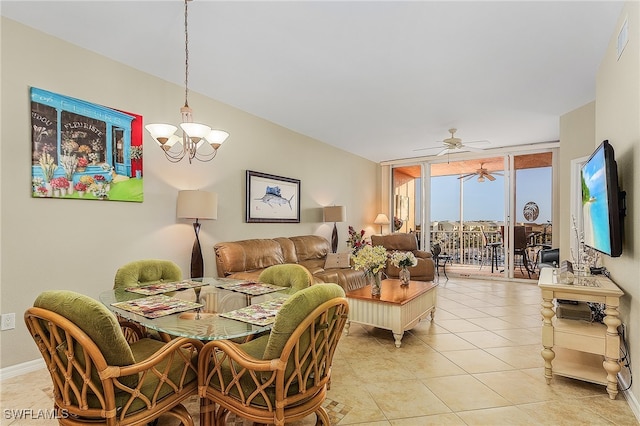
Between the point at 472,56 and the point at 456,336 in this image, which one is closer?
the point at 472,56

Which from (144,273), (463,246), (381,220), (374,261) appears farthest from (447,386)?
(463,246)

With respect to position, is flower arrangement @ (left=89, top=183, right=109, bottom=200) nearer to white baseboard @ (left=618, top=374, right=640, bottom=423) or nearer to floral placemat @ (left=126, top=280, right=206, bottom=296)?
floral placemat @ (left=126, top=280, right=206, bottom=296)

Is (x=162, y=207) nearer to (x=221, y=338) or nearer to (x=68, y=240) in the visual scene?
(x=68, y=240)

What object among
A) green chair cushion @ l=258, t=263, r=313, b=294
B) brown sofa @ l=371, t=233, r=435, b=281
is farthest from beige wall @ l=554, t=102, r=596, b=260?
green chair cushion @ l=258, t=263, r=313, b=294

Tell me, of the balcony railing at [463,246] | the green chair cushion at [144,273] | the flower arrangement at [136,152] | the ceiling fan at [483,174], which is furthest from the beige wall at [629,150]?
the balcony railing at [463,246]

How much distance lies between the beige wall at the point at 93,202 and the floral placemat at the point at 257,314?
6.35ft

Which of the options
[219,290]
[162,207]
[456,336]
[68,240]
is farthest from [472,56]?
[68,240]

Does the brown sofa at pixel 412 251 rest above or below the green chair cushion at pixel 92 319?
below

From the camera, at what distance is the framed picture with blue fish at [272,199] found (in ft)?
15.1

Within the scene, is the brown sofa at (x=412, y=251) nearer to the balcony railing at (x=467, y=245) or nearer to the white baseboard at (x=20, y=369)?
the balcony railing at (x=467, y=245)

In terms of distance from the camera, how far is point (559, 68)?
3283 mm

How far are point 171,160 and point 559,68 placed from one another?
13.6 ft

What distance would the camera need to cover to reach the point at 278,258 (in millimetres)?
4488

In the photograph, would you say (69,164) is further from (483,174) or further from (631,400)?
(483,174)
